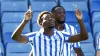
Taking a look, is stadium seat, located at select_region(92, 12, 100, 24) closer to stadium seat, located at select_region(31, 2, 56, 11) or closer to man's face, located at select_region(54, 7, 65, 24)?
stadium seat, located at select_region(31, 2, 56, 11)

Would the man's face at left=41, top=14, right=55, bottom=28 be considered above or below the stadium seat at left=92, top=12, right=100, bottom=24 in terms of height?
above

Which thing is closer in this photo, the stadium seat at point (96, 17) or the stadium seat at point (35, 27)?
the stadium seat at point (35, 27)

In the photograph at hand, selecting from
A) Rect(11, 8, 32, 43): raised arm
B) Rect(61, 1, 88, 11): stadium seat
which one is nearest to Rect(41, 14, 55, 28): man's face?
Rect(11, 8, 32, 43): raised arm

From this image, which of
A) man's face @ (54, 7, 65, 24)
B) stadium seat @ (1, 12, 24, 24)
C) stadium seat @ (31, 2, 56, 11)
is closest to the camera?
man's face @ (54, 7, 65, 24)

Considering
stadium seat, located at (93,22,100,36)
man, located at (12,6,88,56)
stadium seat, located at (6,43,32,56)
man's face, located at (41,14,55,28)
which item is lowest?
stadium seat, located at (6,43,32,56)

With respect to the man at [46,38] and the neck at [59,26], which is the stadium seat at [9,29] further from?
the man at [46,38]

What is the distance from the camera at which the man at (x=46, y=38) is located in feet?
10.8

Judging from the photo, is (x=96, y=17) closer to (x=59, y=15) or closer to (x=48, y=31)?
(x=59, y=15)

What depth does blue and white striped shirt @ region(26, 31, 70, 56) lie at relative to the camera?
→ 3.30 metres

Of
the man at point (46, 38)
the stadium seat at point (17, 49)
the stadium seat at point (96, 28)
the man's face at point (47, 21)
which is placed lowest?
the stadium seat at point (17, 49)

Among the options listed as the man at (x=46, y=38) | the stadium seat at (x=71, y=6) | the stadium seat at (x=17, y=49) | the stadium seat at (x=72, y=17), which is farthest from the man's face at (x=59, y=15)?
the stadium seat at (x=71, y=6)

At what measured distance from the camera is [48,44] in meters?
3.31

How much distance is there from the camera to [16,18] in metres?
5.33

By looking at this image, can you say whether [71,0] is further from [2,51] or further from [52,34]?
[52,34]
